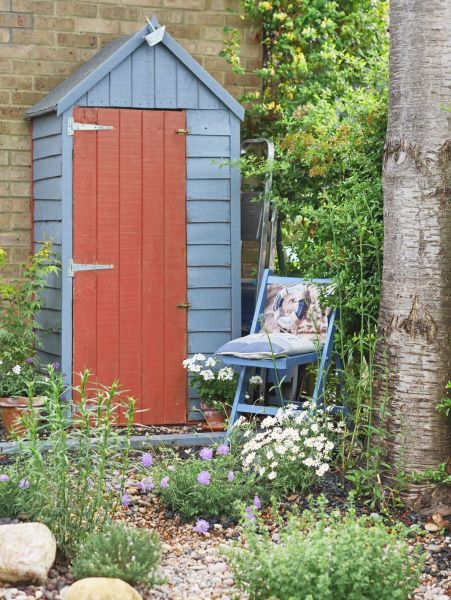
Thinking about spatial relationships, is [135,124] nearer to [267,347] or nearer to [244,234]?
[244,234]

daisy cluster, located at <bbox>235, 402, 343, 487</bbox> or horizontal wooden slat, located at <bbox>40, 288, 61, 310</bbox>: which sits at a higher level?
horizontal wooden slat, located at <bbox>40, 288, 61, 310</bbox>

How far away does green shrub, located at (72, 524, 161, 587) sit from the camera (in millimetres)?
4262

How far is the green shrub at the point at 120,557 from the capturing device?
4.26 meters

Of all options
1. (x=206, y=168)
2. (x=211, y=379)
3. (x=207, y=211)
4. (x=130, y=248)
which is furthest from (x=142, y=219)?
(x=211, y=379)

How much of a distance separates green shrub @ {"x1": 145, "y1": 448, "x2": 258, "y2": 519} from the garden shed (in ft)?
6.21

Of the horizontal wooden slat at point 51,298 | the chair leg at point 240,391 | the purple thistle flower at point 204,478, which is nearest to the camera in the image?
the purple thistle flower at point 204,478

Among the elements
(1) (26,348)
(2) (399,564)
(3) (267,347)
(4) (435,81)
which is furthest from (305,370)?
(2) (399,564)

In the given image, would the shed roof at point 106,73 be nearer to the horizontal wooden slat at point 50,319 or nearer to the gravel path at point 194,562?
the horizontal wooden slat at point 50,319

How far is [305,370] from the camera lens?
769 cm

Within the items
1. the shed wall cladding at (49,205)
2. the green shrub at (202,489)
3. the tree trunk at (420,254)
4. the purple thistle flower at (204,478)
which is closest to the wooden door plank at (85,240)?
the shed wall cladding at (49,205)

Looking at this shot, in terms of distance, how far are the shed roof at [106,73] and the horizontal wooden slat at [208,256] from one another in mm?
994

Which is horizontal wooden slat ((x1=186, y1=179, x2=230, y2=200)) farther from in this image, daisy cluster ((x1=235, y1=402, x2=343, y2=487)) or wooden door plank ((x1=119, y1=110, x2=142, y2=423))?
daisy cluster ((x1=235, y1=402, x2=343, y2=487))

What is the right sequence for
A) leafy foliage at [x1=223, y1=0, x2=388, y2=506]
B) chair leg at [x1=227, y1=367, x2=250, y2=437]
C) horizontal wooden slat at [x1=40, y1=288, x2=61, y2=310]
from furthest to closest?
horizontal wooden slat at [x1=40, y1=288, x2=61, y2=310] < chair leg at [x1=227, y1=367, x2=250, y2=437] < leafy foliage at [x1=223, y1=0, x2=388, y2=506]

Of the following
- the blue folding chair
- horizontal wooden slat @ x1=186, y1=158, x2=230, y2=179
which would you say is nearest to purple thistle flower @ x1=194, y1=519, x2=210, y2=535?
the blue folding chair
